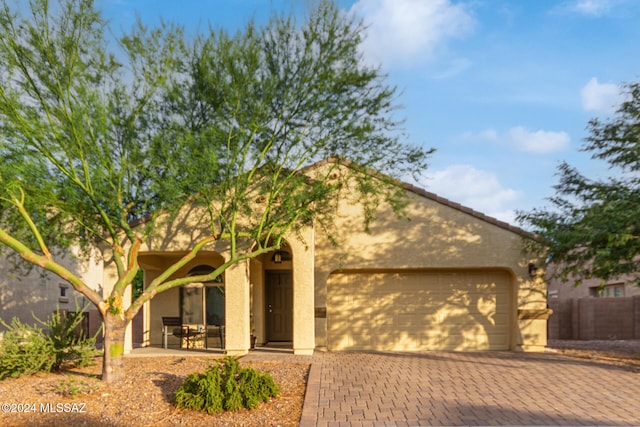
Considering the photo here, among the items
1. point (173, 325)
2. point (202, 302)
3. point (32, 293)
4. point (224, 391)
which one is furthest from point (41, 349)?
point (32, 293)

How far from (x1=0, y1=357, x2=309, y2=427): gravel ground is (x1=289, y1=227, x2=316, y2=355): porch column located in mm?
2349

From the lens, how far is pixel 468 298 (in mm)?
15852

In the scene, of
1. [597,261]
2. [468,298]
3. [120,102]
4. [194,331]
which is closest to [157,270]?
[194,331]

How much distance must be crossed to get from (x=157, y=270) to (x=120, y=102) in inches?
301

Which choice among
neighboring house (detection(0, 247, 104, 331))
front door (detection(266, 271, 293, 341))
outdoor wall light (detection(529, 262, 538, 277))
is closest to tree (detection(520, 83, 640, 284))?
outdoor wall light (detection(529, 262, 538, 277))

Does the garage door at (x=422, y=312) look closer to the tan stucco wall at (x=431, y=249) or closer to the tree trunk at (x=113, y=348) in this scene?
the tan stucco wall at (x=431, y=249)

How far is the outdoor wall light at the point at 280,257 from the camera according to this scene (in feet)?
54.5

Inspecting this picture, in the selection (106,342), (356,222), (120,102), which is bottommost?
(106,342)

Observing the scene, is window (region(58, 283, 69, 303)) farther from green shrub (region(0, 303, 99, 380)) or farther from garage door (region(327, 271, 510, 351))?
garage door (region(327, 271, 510, 351))

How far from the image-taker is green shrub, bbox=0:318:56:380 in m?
11.0

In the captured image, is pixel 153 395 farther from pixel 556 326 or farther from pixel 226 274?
pixel 556 326

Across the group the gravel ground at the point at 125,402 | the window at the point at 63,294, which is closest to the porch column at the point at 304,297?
the gravel ground at the point at 125,402

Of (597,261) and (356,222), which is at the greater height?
(356,222)

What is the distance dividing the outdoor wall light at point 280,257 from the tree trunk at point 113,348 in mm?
6498
